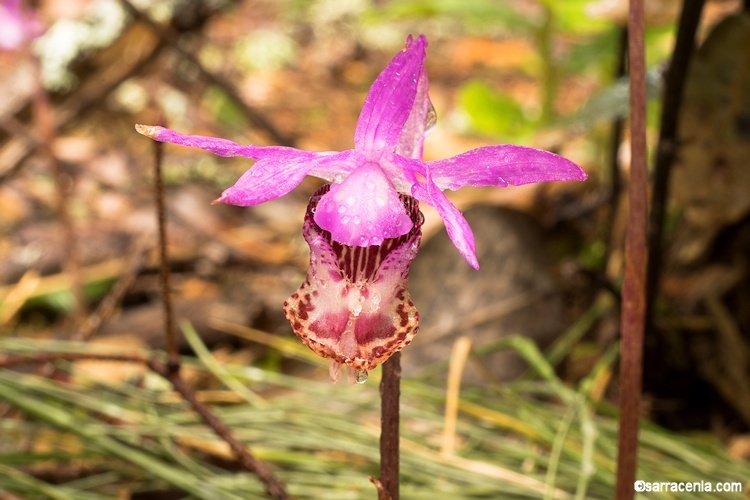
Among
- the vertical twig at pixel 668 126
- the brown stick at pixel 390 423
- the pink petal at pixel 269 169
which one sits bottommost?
the brown stick at pixel 390 423

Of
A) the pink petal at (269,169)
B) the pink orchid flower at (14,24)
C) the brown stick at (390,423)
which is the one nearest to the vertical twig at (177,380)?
the brown stick at (390,423)

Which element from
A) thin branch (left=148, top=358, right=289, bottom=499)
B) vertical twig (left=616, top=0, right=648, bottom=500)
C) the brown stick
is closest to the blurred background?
thin branch (left=148, top=358, right=289, bottom=499)

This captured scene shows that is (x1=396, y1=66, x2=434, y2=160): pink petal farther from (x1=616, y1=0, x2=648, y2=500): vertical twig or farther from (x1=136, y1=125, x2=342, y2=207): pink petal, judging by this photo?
(x1=616, y1=0, x2=648, y2=500): vertical twig

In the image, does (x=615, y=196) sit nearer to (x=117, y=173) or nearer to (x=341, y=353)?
(x=341, y=353)

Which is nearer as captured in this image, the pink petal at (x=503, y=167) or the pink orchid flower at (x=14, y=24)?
the pink petal at (x=503, y=167)

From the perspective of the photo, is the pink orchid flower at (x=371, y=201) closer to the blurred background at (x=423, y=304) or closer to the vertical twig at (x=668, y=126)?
the blurred background at (x=423, y=304)

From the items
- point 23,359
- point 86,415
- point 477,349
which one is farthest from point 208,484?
point 477,349
